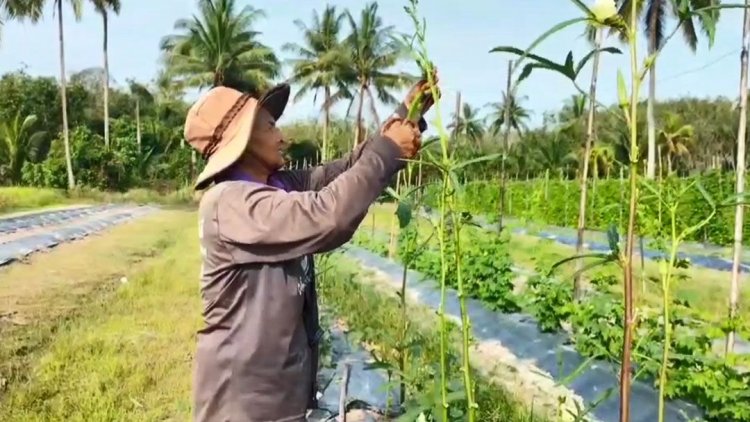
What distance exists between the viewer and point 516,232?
728 inches

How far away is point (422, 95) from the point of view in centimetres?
166

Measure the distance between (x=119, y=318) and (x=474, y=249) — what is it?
3.08 metres

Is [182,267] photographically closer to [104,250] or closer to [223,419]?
[104,250]

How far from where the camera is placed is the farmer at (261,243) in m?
1.54

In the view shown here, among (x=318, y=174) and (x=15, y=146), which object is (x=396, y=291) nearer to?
(x=318, y=174)

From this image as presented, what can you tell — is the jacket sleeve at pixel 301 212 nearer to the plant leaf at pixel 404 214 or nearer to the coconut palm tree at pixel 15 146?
the plant leaf at pixel 404 214

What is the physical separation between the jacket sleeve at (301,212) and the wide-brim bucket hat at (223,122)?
0.11 meters

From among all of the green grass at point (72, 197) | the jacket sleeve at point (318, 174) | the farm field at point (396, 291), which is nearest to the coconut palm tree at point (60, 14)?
the green grass at point (72, 197)

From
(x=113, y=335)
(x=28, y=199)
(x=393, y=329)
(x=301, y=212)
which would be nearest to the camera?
(x=301, y=212)

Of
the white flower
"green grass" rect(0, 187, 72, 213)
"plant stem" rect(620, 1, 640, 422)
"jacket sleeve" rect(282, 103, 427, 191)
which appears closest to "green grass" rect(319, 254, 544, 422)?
"jacket sleeve" rect(282, 103, 427, 191)

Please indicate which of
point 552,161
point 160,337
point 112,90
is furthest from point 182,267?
point 112,90

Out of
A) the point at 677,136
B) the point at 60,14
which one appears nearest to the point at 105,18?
the point at 60,14

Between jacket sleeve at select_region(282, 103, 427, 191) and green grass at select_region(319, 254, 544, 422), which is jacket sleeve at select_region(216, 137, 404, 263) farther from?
green grass at select_region(319, 254, 544, 422)

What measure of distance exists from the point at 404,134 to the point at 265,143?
→ 37 cm
